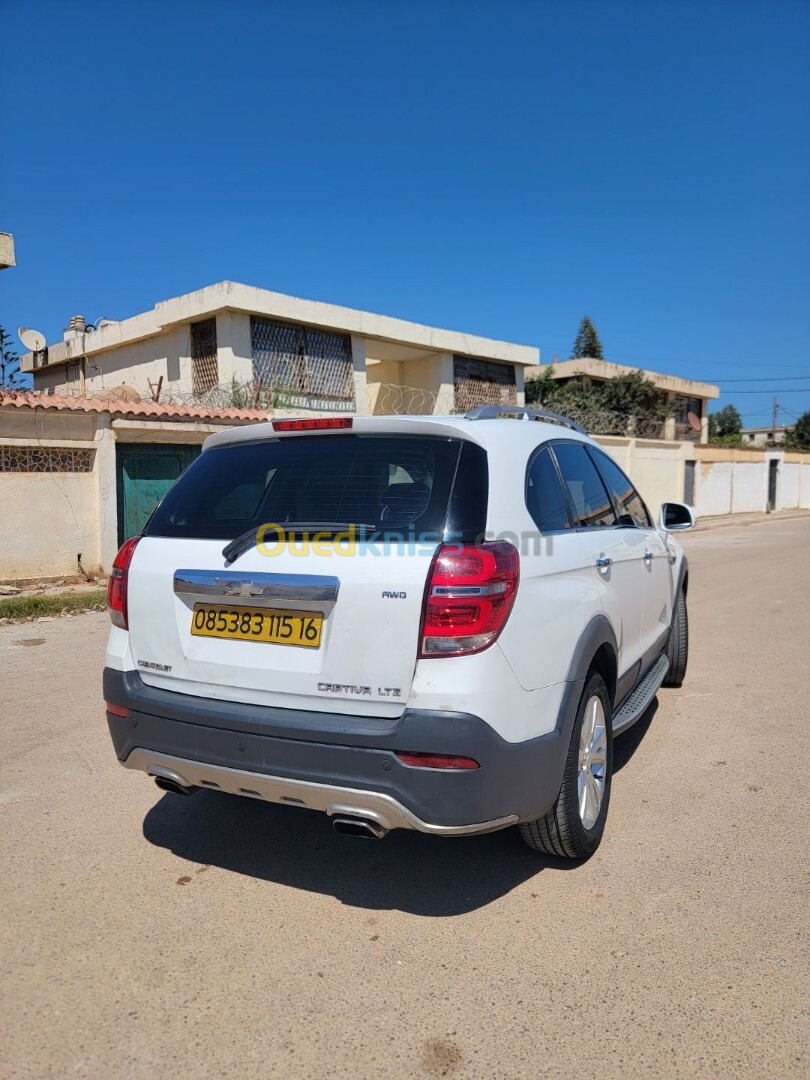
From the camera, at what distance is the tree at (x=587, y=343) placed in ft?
192

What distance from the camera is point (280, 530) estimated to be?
2.77m

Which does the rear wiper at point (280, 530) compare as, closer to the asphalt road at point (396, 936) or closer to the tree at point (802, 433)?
the asphalt road at point (396, 936)

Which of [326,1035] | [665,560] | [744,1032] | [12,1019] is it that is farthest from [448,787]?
[665,560]

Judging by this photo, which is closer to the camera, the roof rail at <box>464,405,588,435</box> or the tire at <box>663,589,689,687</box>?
the roof rail at <box>464,405,588,435</box>

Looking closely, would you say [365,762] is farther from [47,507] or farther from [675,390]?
[675,390]

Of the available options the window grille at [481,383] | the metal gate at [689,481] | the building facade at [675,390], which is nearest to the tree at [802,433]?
the building facade at [675,390]

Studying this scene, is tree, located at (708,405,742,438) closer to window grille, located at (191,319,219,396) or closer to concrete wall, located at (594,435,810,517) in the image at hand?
concrete wall, located at (594,435,810,517)

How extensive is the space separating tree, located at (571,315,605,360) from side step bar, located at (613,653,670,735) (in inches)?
2216

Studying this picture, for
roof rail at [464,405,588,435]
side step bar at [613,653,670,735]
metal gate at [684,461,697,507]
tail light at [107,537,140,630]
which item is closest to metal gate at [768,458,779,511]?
metal gate at [684,461,697,507]

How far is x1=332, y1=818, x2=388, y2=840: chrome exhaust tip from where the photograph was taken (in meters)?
2.58

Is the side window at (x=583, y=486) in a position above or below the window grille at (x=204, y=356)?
below

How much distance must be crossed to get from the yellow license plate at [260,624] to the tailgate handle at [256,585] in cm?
5

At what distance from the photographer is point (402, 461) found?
2.81 meters

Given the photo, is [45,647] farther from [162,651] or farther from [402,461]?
[402,461]
